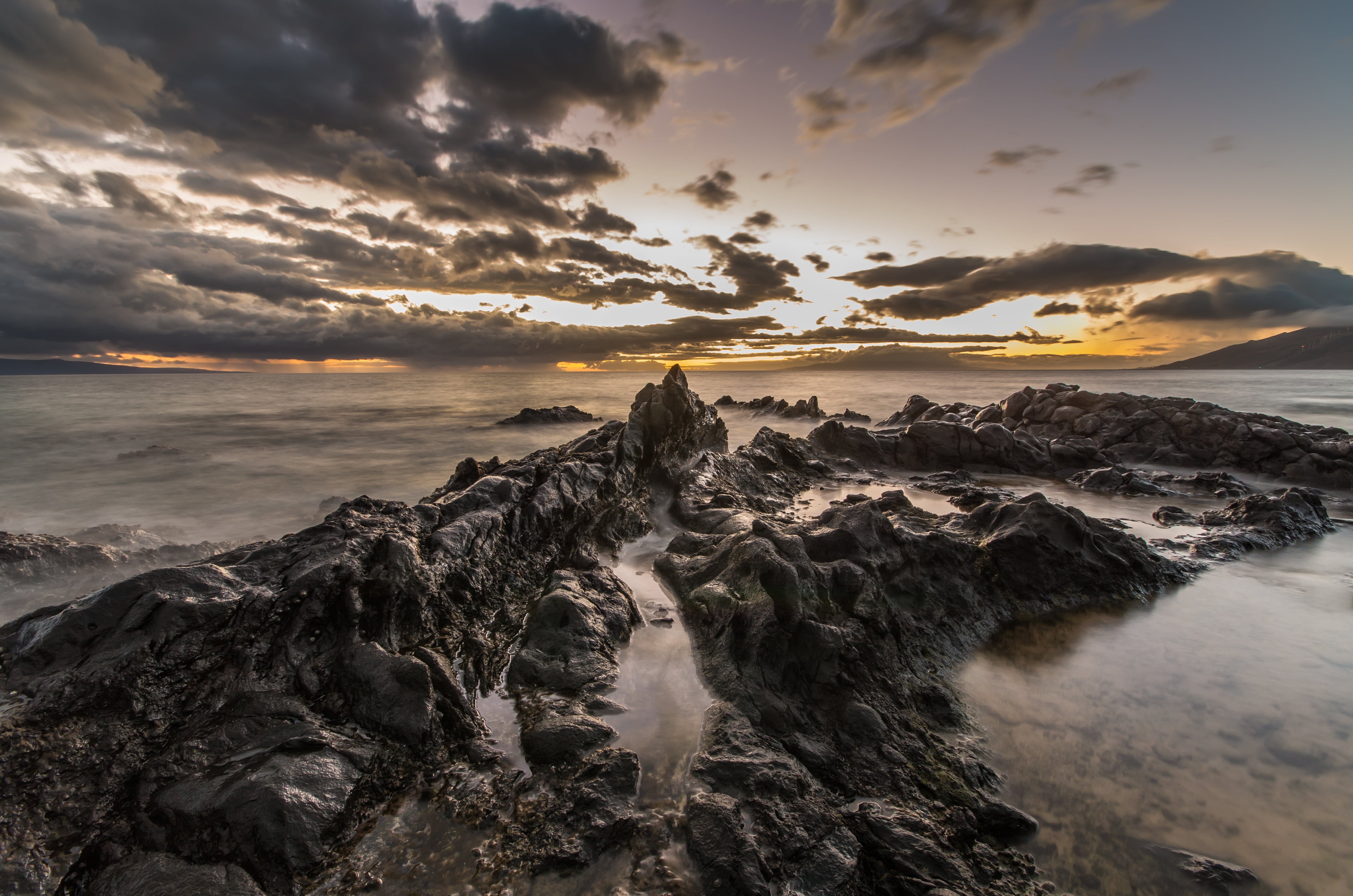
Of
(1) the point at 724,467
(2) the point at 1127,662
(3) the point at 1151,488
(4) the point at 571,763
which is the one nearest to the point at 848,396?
(3) the point at 1151,488

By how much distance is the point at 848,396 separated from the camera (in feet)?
218

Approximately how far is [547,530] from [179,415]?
4855 centimetres

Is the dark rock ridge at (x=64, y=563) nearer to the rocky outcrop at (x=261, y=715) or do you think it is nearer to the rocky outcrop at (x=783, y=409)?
the rocky outcrop at (x=261, y=715)

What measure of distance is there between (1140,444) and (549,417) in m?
31.9

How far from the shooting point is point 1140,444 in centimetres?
1989

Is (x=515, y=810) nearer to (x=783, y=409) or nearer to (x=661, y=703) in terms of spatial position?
(x=661, y=703)

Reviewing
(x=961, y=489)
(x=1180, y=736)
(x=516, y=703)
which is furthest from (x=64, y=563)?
(x=961, y=489)

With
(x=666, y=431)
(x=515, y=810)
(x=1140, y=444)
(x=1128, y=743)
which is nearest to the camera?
(x=515, y=810)

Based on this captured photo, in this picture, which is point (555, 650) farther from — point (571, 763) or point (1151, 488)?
point (1151, 488)

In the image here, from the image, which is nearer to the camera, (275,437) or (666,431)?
(666,431)

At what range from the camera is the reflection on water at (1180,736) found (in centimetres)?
390

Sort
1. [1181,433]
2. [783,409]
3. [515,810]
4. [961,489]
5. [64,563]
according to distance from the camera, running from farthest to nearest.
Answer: [783,409] < [1181,433] < [961,489] < [64,563] < [515,810]

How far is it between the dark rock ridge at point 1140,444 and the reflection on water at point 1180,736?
10.0 m

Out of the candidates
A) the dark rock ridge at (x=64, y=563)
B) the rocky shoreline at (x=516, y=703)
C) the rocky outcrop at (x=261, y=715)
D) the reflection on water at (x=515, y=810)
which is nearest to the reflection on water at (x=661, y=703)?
the reflection on water at (x=515, y=810)
